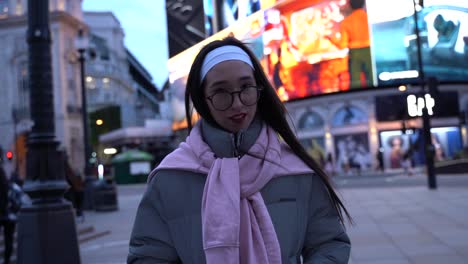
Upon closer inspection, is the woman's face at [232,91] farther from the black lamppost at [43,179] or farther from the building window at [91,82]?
the building window at [91,82]

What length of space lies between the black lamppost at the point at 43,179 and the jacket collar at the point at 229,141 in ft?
16.1

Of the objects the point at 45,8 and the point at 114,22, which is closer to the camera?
the point at 45,8

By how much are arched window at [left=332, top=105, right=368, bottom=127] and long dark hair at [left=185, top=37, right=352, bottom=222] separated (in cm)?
4060

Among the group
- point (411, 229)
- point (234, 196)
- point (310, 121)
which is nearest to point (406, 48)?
point (310, 121)

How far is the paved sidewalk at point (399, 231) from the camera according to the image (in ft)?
23.4

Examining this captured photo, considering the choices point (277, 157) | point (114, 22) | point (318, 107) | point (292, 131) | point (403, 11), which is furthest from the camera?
point (114, 22)

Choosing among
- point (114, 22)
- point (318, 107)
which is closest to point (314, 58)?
point (318, 107)

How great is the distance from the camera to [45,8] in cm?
656

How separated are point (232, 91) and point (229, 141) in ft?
0.53

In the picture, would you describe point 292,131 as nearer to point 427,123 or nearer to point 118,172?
point 427,123

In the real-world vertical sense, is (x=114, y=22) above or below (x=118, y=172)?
above

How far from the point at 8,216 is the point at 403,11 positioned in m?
37.1

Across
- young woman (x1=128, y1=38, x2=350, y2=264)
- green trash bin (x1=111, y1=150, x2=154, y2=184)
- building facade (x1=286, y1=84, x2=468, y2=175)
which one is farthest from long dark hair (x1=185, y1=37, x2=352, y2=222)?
green trash bin (x1=111, y1=150, x2=154, y2=184)

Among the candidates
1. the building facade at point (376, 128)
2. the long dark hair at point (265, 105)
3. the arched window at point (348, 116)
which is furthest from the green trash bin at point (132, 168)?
the long dark hair at point (265, 105)
